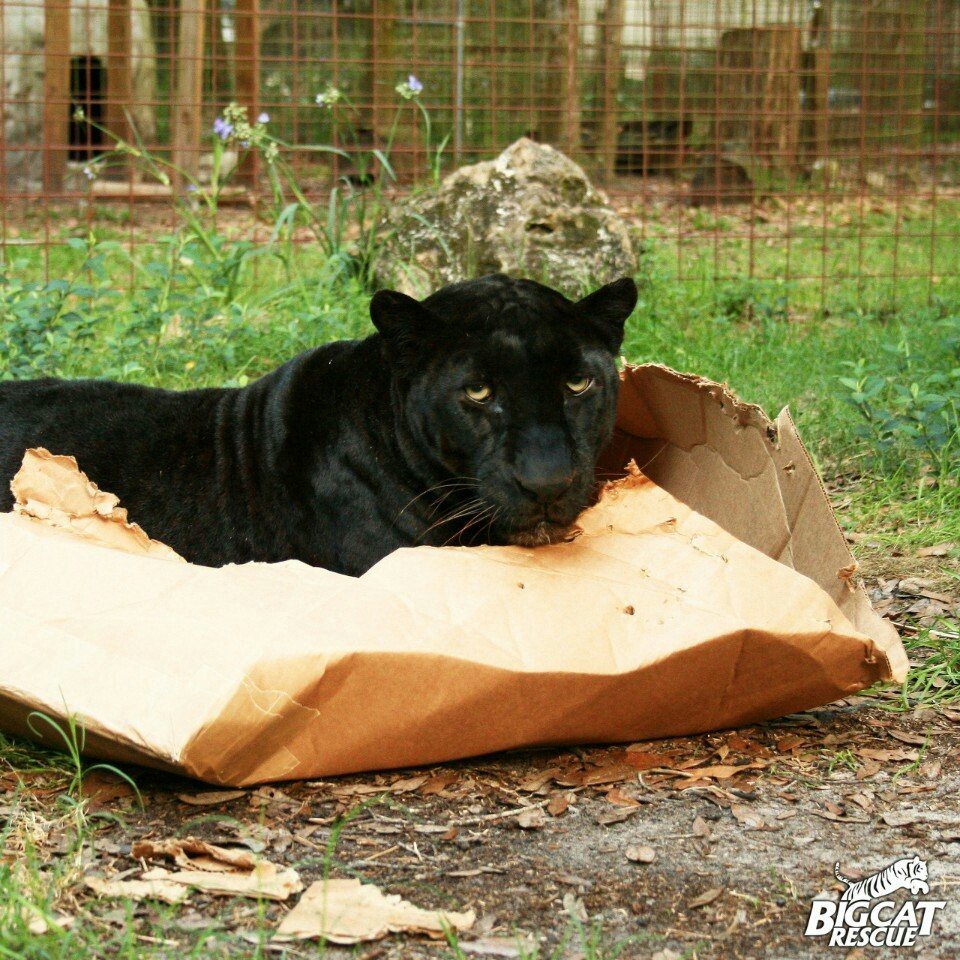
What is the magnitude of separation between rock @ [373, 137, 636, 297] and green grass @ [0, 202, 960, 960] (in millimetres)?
267

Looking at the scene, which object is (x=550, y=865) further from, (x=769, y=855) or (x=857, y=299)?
(x=857, y=299)

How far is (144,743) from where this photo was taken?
2.05 meters

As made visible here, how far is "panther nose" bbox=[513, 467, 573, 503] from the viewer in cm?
249

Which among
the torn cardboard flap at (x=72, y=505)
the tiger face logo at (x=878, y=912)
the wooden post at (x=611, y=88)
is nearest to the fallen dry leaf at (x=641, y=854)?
the tiger face logo at (x=878, y=912)

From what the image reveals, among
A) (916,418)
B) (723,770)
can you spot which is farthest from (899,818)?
(916,418)

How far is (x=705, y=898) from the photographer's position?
1.94 metres

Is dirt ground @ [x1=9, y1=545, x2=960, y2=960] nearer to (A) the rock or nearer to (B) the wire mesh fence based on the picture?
(A) the rock

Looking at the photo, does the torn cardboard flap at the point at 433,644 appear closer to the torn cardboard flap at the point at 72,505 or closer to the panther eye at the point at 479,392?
the torn cardboard flap at the point at 72,505

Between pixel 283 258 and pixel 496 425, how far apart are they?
333cm

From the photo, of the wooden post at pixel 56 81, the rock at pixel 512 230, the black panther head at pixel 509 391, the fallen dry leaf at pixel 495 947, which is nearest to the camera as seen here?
the fallen dry leaf at pixel 495 947

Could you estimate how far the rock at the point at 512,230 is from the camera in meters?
5.91

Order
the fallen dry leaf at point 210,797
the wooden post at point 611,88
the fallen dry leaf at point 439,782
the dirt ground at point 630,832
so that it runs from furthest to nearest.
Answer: the wooden post at point 611,88 → the fallen dry leaf at point 439,782 → the fallen dry leaf at point 210,797 → the dirt ground at point 630,832

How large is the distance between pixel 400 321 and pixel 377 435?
285 millimetres

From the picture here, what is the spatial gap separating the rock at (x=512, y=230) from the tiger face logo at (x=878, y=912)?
13.4 feet
